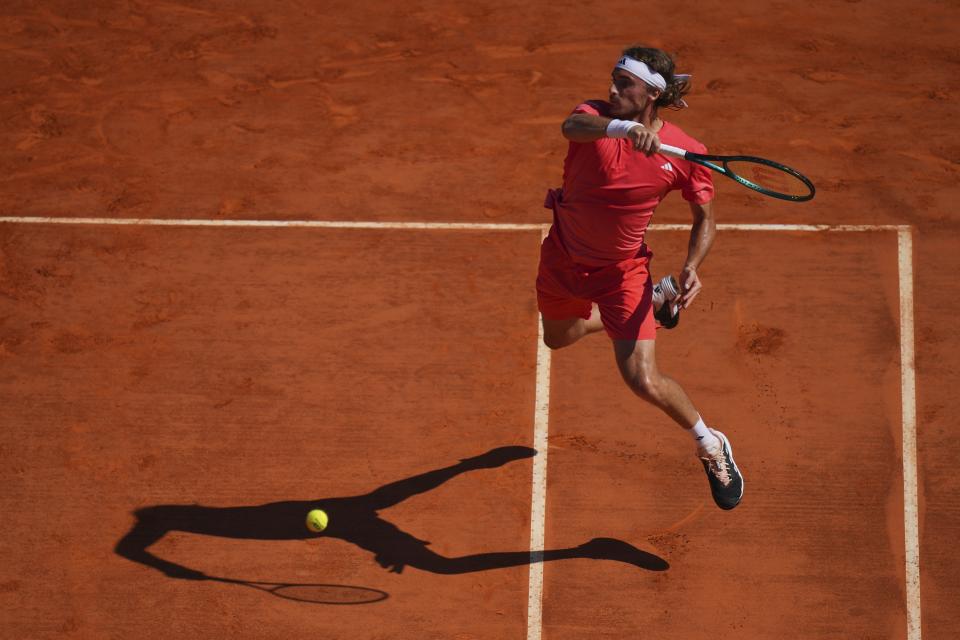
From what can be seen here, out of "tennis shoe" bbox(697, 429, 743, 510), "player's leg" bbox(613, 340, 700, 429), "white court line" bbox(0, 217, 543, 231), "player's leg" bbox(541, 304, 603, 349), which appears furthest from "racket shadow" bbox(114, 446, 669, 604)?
"white court line" bbox(0, 217, 543, 231)

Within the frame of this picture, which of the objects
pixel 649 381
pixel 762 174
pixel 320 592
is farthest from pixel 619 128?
pixel 320 592

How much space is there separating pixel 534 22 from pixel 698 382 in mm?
4573

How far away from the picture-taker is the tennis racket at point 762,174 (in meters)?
5.95

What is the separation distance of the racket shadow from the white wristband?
2.57m

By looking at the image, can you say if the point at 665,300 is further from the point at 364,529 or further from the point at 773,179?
the point at 364,529

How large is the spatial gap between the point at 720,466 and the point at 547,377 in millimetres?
1595

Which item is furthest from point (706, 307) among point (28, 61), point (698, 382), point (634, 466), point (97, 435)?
point (28, 61)

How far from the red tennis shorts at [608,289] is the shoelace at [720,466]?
2.61 ft

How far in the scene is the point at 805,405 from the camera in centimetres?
770

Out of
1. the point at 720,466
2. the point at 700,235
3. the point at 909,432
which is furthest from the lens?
the point at 909,432

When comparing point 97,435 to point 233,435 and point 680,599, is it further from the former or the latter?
point 680,599

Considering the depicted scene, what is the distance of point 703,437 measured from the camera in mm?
6625

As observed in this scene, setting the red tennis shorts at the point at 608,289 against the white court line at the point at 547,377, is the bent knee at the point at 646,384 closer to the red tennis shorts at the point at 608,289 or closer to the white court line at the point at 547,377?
the red tennis shorts at the point at 608,289

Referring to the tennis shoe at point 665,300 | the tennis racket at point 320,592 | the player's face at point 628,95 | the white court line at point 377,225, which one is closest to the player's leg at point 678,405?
the tennis shoe at point 665,300
